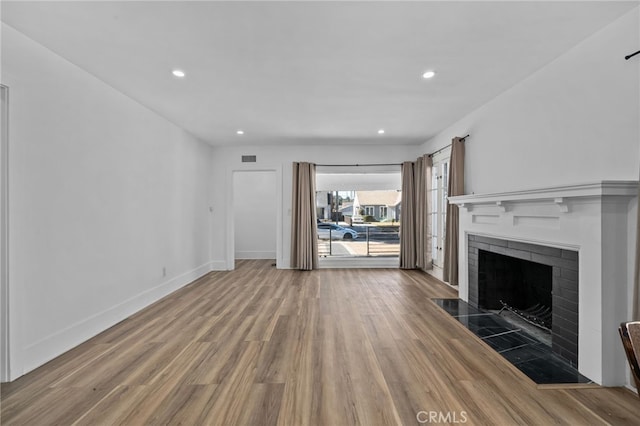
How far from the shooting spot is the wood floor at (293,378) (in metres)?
1.71

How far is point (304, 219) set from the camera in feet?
19.1

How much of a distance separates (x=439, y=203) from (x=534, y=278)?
2.20 meters

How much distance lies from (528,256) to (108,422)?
11.3 feet

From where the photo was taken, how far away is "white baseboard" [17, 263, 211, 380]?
7.29 ft

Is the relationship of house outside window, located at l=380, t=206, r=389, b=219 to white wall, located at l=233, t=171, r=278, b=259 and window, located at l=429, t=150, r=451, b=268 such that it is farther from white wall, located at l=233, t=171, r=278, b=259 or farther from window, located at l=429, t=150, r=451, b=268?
white wall, located at l=233, t=171, r=278, b=259

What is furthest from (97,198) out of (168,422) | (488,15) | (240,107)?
(488,15)

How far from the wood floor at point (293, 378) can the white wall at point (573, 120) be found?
1652 millimetres

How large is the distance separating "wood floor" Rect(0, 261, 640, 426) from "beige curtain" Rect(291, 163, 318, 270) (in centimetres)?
238

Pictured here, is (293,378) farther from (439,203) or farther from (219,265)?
(219,265)

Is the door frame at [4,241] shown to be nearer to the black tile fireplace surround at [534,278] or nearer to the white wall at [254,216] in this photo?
the black tile fireplace surround at [534,278]

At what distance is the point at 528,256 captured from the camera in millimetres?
2719

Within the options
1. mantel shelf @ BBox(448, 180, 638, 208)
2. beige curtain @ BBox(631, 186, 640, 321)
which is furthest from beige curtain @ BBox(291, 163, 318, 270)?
beige curtain @ BBox(631, 186, 640, 321)

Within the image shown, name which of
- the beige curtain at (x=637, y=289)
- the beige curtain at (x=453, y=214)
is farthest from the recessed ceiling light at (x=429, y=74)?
the beige curtain at (x=637, y=289)

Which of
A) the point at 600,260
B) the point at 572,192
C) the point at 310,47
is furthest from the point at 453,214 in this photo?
the point at 310,47
